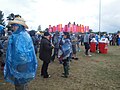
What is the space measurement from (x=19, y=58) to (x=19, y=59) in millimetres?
19

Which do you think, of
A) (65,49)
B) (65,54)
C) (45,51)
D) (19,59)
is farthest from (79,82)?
(19,59)

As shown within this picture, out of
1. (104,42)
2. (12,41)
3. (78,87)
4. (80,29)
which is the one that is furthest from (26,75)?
(80,29)

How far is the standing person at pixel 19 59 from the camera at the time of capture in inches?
175

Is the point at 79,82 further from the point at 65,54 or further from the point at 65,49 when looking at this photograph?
the point at 65,49

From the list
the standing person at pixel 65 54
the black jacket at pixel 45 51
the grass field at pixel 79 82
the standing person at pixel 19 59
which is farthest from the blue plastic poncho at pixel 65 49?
the standing person at pixel 19 59

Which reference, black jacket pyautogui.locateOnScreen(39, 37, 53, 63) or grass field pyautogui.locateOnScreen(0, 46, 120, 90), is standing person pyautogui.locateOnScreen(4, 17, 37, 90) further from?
black jacket pyautogui.locateOnScreen(39, 37, 53, 63)

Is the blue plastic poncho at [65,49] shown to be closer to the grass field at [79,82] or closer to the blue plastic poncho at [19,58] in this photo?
the grass field at [79,82]

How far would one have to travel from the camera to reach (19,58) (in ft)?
14.6

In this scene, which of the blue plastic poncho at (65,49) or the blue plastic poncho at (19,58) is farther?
the blue plastic poncho at (65,49)

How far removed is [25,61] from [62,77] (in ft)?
16.6

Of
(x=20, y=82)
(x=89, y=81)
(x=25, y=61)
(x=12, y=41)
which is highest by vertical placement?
(x=12, y=41)

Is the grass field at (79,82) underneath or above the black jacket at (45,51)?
underneath

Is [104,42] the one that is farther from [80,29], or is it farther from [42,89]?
[80,29]

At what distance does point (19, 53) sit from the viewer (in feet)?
14.5
